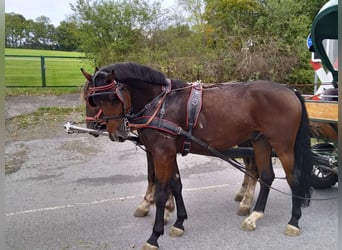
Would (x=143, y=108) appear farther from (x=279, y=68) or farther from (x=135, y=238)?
(x=279, y=68)

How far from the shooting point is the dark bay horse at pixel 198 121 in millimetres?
3029

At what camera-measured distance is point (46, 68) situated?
1190 cm

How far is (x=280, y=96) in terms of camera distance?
3.34 meters

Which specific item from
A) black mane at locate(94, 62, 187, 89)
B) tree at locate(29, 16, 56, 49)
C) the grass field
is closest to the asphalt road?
black mane at locate(94, 62, 187, 89)

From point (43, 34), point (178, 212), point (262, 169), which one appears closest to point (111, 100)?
point (178, 212)

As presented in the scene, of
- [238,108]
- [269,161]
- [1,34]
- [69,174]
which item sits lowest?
[69,174]

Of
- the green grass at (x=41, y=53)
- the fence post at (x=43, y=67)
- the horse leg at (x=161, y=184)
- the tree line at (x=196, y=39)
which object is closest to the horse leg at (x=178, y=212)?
the horse leg at (x=161, y=184)

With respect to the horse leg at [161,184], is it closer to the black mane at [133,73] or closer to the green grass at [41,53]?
the black mane at [133,73]

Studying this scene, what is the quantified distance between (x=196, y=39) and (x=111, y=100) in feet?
32.4

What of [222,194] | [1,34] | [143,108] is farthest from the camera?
[222,194]

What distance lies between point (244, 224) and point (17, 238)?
2355 millimetres

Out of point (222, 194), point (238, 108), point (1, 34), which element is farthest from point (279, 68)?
point (1, 34)

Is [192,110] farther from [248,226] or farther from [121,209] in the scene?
[121,209]

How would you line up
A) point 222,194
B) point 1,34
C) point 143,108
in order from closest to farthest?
point 1,34 → point 143,108 → point 222,194
